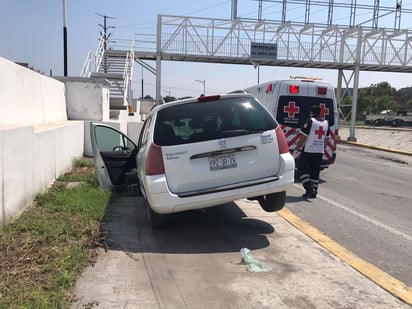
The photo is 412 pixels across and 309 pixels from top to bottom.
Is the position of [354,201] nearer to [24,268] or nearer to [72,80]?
[24,268]

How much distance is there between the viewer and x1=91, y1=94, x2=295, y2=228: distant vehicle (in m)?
5.19

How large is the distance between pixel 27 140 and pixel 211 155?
9.08 feet

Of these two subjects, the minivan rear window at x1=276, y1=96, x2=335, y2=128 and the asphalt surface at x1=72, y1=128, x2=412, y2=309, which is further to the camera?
the minivan rear window at x1=276, y1=96, x2=335, y2=128

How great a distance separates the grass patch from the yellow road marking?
274 cm

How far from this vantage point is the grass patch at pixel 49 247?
3.64 meters

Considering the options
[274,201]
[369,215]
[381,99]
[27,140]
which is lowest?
[369,215]

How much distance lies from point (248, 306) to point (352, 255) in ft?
6.24

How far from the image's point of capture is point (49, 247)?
471 cm

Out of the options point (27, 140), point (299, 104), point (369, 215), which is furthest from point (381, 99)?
point (27, 140)

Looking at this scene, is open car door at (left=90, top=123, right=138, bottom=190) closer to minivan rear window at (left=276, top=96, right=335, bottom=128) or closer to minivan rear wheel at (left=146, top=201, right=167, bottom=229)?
minivan rear wheel at (left=146, top=201, right=167, bottom=229)

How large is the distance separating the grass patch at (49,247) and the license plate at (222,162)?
1622 mm

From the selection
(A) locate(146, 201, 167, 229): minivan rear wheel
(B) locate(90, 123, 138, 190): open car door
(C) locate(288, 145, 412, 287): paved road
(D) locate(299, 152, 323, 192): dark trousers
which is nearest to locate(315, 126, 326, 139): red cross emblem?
(D) locate(299, 152, 323, 192): dark trousers

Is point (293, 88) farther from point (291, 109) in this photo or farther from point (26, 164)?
point (26, 164)

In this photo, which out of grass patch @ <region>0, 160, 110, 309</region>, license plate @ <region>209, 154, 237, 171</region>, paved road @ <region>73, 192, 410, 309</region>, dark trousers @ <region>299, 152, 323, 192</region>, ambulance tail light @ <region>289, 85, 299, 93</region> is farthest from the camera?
ambulance tail light @ <region>289, 85, 299, 93</region>
